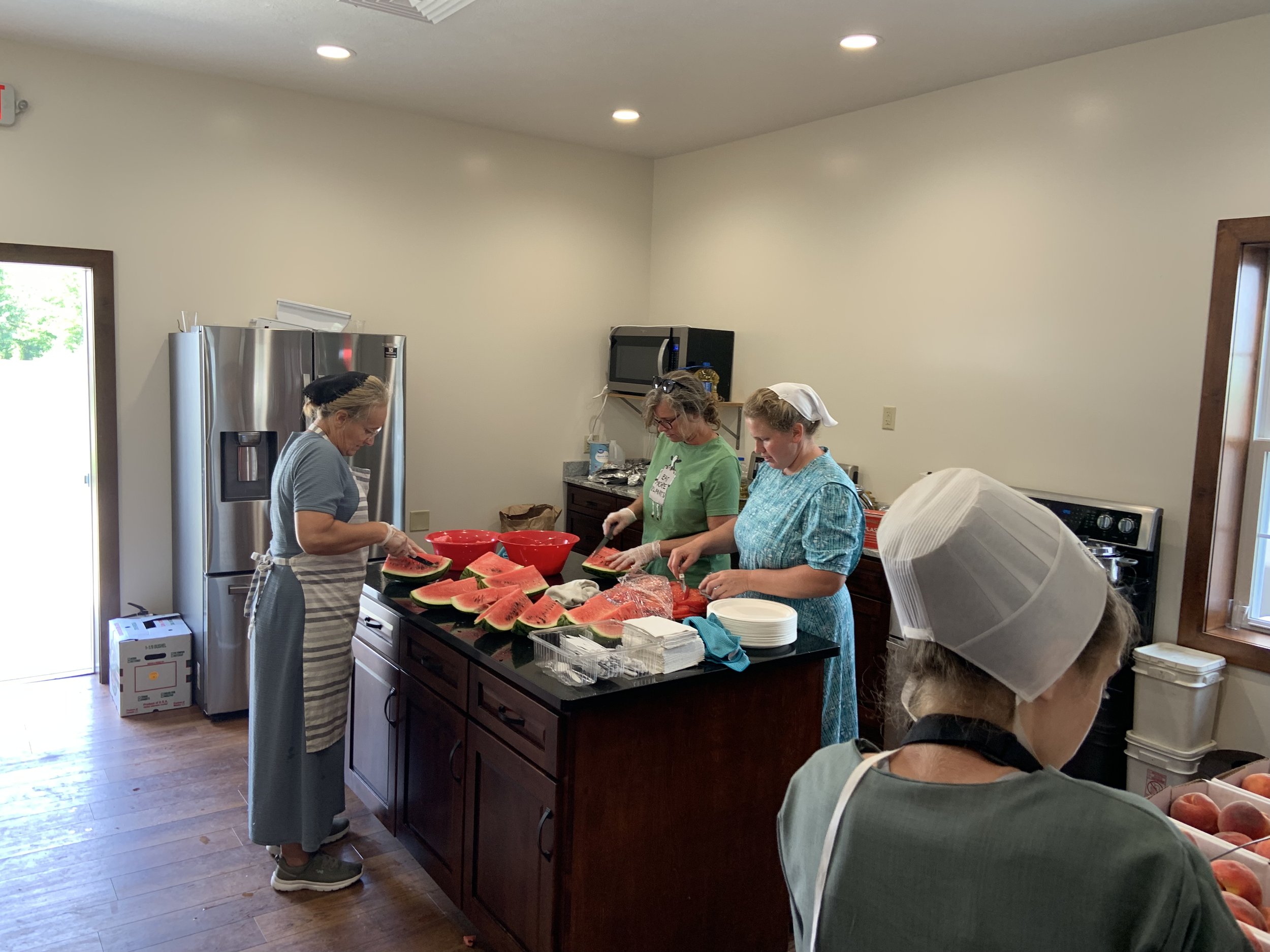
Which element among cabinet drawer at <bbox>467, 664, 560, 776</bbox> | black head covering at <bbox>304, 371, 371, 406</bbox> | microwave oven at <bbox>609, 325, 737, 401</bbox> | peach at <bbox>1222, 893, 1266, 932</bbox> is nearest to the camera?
peach at <bbox>1222, 893, 1266, 932</bbox>

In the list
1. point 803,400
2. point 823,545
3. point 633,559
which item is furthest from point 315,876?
point 803,400

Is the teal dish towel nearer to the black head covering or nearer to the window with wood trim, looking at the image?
the black head covering

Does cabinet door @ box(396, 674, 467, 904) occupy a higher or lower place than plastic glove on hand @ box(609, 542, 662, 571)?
lower

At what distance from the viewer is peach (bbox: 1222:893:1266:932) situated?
1.46m

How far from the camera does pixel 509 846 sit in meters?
2.29

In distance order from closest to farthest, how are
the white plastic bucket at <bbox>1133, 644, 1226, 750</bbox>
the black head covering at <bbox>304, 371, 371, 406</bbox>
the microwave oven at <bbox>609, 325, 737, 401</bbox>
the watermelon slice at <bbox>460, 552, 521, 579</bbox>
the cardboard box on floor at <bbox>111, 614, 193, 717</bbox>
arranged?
the black head covering at <bbox>304, 371, 371, 406</bbox>
the watermelon slice at <bbox>460, 552, 521, 579</bbox>
the white plastic bucket at <bbox>1133, 644, 1226, 750</bbox>
the cardboard box on floor at <bbox>111, 614, 193, 717</bbox>
the microwave oven at <bbox>609, 325, 737, 401</bbox>

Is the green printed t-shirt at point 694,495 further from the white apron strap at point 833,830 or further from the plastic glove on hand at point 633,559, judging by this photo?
the white apron strap at point 833,830

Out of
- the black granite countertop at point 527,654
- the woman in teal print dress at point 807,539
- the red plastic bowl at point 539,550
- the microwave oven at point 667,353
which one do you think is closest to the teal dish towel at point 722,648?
the black granite countertop at point 527,654

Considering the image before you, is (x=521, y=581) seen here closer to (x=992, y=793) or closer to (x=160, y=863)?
(x=160, y=863)

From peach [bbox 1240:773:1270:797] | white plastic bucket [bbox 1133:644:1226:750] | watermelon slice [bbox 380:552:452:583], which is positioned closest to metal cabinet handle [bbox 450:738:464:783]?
watermelon slice [bbox 380:552:452:583]

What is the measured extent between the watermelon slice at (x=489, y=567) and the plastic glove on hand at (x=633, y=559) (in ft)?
1.02

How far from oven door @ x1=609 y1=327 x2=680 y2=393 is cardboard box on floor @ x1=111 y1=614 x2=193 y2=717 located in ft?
9.18

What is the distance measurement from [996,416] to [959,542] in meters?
3.27

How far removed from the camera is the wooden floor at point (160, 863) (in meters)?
2.60
